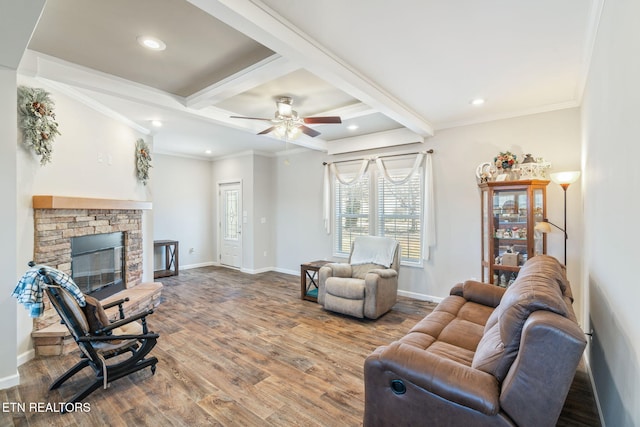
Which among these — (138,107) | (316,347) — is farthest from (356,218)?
(138,107)

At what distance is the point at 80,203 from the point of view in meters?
3.33

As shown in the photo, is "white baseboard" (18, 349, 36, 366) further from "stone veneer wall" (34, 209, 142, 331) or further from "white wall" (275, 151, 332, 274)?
"white wall" (275, 151, 332, 274)

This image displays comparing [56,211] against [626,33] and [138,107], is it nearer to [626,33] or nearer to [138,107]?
[138,107]

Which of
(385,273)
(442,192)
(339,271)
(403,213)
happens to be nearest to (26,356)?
(339,271)

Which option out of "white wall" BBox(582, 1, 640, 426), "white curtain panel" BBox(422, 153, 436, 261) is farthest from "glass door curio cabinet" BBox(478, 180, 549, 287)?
"white wall" BBox(582, 1, 640, 426)

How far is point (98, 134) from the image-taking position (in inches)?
148

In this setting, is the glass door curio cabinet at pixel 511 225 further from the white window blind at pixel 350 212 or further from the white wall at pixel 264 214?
the white wall at pixel 264 214

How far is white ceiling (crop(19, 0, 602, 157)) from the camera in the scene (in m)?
1.97

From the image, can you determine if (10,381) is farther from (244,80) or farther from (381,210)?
(381,210)

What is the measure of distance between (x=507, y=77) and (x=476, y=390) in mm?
2866

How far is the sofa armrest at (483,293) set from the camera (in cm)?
281

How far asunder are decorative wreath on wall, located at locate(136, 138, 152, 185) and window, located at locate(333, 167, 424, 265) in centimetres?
326

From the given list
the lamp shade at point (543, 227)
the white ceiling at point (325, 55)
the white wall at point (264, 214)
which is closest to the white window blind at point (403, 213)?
the white ceiling at point (325, 55)

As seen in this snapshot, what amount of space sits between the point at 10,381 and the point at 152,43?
9.67ft
